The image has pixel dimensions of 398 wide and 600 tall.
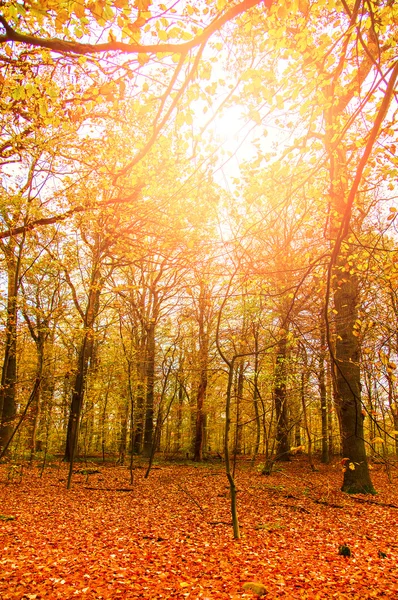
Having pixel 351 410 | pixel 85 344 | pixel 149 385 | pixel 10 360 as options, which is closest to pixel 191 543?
pixel 351 410

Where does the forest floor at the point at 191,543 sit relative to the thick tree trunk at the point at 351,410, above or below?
below

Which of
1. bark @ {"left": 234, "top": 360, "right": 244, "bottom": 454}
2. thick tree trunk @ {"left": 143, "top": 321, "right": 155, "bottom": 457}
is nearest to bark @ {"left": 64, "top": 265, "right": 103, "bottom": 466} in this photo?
thick tree trunk @ {"left": 143, "top": 321, "right": 155, "bottom": 457}

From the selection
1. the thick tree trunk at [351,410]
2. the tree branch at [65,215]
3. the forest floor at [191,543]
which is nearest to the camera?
the forest floor at [191,543]

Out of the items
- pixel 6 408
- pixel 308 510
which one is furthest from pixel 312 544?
pixel 6 408

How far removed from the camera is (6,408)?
1409 centimetres

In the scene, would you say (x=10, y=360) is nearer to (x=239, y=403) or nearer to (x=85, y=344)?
(x=85, y=344)

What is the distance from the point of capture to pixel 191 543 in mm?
5699

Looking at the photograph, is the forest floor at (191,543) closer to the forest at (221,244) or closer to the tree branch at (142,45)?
the forest at (221,244)

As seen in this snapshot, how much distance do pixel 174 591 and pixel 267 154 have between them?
17.0 ft

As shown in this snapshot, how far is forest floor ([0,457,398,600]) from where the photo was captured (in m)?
4.02

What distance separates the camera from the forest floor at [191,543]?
4020 millimetres

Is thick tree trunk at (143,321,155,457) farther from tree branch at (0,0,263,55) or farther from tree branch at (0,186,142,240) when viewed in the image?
tree branch at (0,0,263,55)

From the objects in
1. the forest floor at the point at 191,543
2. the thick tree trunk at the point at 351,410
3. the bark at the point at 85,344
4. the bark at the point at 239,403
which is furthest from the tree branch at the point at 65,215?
the forest floor at the point at 191,543

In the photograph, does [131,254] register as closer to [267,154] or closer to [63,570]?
[267,154]
